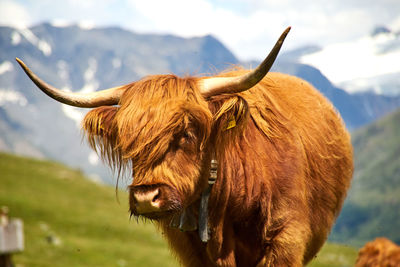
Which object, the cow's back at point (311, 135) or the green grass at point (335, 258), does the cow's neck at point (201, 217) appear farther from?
the green grass at point (335, 258)

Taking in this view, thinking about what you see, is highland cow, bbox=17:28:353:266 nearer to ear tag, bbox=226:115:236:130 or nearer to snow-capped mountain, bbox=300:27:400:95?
ear tag, bbox=226:115:236:130

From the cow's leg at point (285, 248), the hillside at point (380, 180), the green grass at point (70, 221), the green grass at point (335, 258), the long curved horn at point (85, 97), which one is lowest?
the hillside at point (380, 180)

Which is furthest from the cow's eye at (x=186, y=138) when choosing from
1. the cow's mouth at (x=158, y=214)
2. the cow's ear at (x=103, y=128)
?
the cow's ear at (x=103, y=128)

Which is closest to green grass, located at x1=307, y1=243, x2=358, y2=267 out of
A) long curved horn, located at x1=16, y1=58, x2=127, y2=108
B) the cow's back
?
the cow's back

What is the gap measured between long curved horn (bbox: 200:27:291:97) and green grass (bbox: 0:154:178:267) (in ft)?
41.2

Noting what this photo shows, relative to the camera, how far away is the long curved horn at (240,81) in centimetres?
345

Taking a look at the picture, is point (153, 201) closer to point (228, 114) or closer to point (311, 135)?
point (228, 114)

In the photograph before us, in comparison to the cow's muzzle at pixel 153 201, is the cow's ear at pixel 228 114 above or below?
above

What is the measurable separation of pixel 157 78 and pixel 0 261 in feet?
31.3

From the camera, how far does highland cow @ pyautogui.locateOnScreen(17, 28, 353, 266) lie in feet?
12.4

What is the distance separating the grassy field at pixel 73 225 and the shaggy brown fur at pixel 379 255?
9781mm

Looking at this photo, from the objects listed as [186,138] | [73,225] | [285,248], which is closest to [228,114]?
[186,138]

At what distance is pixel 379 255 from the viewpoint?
7277 mm

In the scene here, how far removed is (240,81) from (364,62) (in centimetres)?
384
